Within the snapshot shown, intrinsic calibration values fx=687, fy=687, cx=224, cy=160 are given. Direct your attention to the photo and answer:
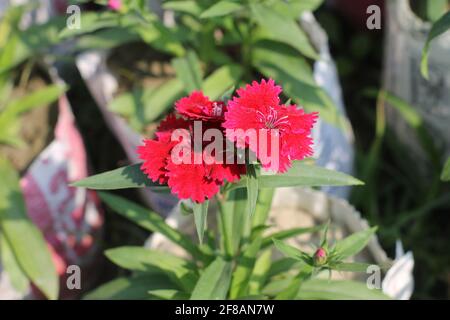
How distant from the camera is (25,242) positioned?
135cm

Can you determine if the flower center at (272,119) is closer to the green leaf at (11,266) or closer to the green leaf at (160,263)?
the green leaf at (160,263)

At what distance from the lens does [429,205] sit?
1.53 metres

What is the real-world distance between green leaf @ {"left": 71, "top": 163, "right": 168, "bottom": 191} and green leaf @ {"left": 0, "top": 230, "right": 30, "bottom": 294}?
0.53 m

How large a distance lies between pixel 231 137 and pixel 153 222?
412 mm

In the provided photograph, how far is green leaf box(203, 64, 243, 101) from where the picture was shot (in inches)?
52.1

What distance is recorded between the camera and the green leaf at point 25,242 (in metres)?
1.33

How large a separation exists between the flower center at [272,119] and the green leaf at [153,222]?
387 mm

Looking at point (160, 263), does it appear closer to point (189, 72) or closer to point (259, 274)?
point (259, 274)

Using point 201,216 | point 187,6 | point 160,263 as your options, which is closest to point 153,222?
point 160,263

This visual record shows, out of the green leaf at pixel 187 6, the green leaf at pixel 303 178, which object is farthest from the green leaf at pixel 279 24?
the green leaf at pixel 303 178
